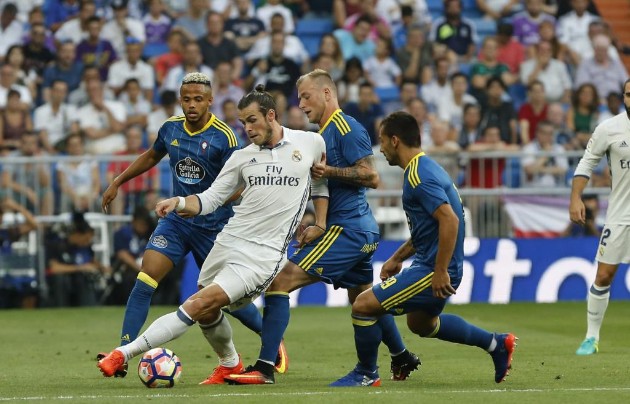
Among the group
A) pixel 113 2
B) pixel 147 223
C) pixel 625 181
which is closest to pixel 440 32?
pixel 113 2

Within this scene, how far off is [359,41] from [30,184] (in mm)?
6922

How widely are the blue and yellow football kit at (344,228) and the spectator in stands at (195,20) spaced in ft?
41.8

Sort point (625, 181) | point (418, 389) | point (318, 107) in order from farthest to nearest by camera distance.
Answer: point (625, 181) < point (318, 107) < point (418, 389)

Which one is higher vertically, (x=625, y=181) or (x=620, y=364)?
(x=625, y=181)

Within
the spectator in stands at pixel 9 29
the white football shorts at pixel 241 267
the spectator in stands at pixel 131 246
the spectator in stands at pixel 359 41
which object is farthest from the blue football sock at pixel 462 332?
the spectator in stands at pixel 9 29

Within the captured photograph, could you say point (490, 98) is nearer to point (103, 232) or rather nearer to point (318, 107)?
point (103, 232)

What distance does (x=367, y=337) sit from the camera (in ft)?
30.0

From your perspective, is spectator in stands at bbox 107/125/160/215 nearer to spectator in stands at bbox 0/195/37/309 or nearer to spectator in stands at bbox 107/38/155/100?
spectator in stands at bbox 0/195/37/309

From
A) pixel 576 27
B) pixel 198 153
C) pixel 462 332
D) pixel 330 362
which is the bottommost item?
pixel 330 362

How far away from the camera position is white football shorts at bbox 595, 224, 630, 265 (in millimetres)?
11812

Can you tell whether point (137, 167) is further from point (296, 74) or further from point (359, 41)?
point (359, 41)

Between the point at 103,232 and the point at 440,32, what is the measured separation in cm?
787

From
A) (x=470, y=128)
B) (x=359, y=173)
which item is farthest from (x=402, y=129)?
(x=470, y=128)

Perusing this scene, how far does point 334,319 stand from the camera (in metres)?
16.3
